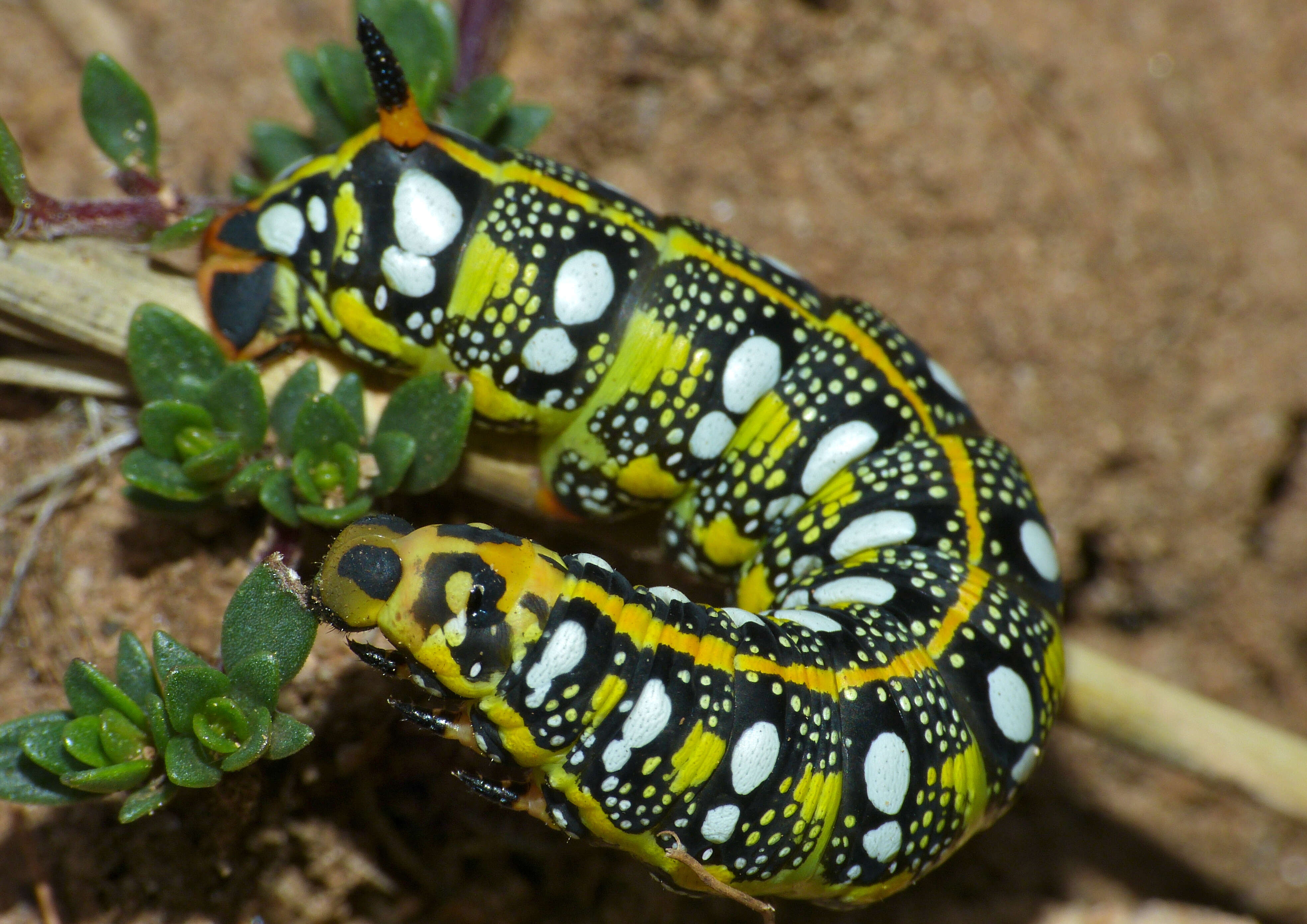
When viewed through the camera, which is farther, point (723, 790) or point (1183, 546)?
point (1183, 546)

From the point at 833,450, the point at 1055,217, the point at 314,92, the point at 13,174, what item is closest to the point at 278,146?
the point at 314,92

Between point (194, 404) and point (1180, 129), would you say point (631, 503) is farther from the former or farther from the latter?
point (1180, 129)

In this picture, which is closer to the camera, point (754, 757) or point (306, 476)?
point (754, 757)

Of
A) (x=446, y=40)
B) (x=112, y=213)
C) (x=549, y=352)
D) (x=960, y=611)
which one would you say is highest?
(x=446, y=40)

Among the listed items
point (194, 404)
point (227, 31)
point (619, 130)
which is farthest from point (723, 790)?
point (227, 31)

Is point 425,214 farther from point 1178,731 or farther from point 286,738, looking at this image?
point 1178,731

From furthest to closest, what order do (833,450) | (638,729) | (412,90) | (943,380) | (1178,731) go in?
(1178,731)
(943,380)
(412,90)
(833,450)
(638,729)

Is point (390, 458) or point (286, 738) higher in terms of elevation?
point (390, 458)
